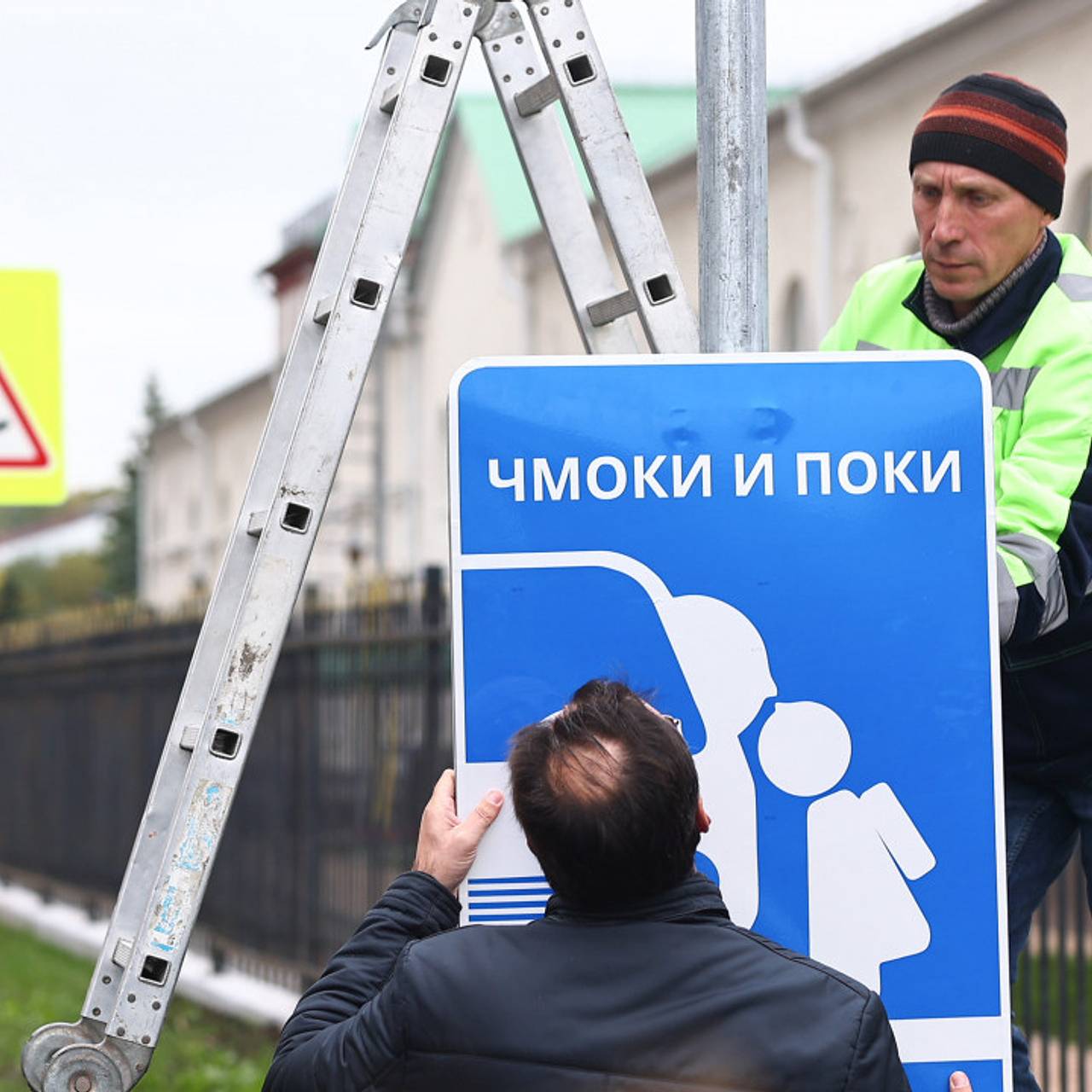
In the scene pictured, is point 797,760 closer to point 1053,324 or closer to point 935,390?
point 935,390

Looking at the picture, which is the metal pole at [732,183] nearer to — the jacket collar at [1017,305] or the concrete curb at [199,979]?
the jacket collar at [1017,305]

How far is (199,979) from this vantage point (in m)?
11.1

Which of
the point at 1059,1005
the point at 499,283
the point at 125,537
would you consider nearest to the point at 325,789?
the point at 1059,1005

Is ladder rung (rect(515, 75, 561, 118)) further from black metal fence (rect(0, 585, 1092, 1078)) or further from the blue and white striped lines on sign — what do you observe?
black metal fence (rect(0, 585, 1092, 1078))

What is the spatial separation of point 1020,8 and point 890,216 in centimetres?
246

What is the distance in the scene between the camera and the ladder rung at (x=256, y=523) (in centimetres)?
297

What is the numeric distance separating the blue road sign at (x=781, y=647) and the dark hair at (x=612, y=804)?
7.9 inches

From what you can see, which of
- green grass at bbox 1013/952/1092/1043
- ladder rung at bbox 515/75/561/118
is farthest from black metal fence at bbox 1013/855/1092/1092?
ladder rung at bbox 515/75/561/118

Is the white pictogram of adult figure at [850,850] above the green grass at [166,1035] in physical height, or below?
above

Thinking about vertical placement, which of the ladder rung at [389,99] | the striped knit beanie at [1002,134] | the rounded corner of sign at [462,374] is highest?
the ladder rung at [389,99]

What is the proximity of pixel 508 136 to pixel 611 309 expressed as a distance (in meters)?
25.1

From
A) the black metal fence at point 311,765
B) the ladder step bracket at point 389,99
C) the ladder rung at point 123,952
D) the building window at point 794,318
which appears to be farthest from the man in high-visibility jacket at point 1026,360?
the building window at point 794,318

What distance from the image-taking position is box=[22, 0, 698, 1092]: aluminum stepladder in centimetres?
288

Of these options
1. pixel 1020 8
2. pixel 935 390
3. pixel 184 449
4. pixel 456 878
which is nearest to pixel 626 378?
pixel 935 390
